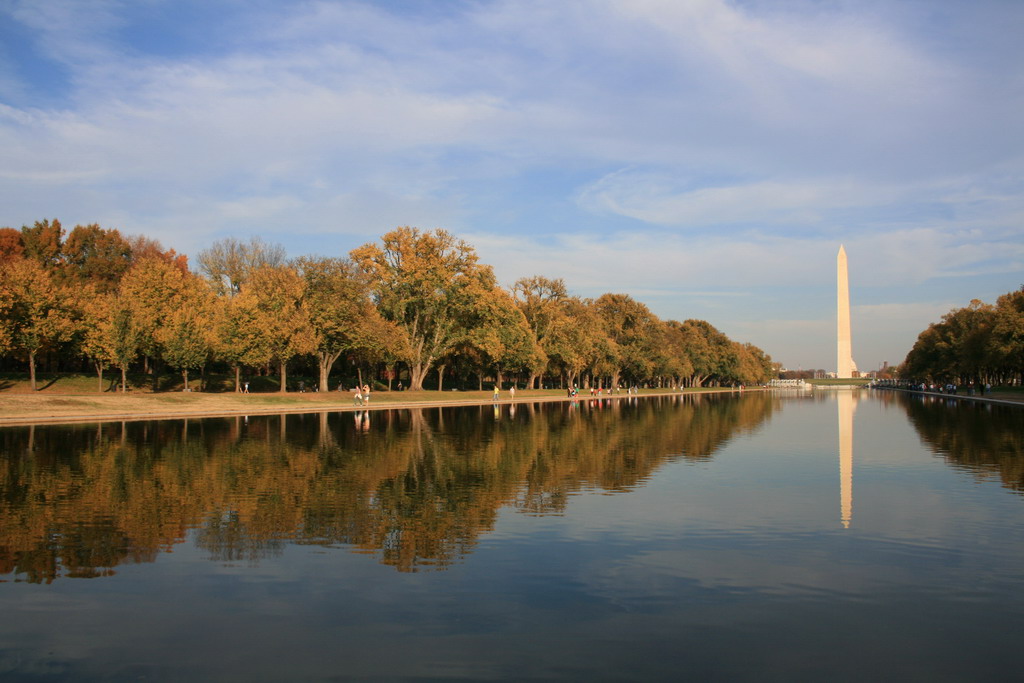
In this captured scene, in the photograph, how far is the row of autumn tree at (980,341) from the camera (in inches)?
3152

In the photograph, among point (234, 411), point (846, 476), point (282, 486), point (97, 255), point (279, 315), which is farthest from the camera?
point (97, 255)

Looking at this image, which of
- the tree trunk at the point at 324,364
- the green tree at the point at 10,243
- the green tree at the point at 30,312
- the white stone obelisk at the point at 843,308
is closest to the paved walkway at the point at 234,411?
the tree trunk at the point at 324,364

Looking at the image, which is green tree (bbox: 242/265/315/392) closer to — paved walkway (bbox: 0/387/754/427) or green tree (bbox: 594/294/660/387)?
paved walkway (bbox: 0/387/754/427)

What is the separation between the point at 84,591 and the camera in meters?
9.85

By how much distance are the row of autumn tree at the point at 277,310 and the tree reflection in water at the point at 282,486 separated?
1204 inches

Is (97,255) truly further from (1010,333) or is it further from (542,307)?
(1010,333)

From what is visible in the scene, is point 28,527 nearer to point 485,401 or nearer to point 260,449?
point 260,449

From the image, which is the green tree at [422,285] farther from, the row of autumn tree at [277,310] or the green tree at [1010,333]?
the green tree at [1010,333]

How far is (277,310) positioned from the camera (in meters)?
68.0

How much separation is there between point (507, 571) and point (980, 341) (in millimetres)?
98683

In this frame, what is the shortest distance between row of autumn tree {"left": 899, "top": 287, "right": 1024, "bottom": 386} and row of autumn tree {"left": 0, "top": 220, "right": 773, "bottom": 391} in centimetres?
4642

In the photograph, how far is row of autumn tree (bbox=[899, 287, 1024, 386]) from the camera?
80.1m

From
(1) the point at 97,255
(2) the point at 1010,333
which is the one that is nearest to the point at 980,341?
(2) the point at 1010,333

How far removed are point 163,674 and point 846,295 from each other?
173 meters
